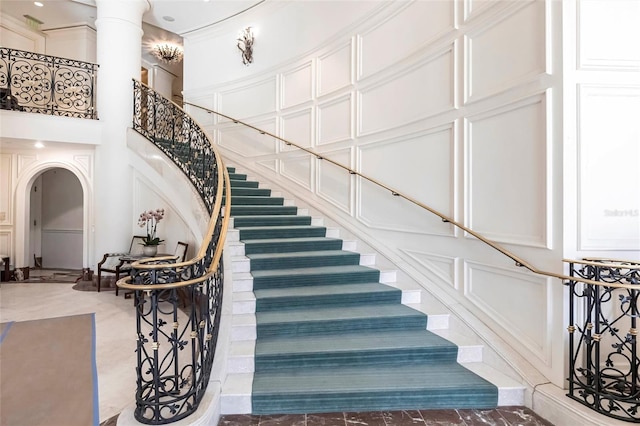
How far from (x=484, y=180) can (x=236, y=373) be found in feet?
8.85

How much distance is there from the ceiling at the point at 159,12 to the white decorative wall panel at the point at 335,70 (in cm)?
257

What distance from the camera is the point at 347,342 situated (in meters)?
3.04

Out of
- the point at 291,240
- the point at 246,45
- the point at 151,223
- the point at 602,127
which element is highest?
the point at 246,45

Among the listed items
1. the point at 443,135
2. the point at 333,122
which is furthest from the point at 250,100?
the point at 443,135

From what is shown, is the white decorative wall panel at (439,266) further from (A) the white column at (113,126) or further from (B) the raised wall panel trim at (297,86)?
(A) the white column at (113,126)

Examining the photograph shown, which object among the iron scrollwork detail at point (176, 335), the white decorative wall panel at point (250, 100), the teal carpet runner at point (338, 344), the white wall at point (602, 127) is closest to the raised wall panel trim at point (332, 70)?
the white decorative wall panel at point (250, 100)

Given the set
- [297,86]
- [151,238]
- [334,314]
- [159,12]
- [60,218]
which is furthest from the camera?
[60,218]

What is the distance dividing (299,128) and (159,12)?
14.1ft

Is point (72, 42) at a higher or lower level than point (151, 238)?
higher

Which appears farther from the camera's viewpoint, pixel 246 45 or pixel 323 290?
pixel 246 45

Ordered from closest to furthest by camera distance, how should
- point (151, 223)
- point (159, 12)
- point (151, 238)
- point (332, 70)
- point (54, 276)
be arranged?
1. point (332, 70)
2. point (151, 238)
3. point (151, 223)
4. point (159, 12)
5. point (54, 276)

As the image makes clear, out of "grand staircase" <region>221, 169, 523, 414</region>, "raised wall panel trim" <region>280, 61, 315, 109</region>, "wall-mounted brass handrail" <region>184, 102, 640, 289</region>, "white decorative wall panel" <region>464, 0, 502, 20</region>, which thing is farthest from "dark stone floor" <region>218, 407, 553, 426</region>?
"raised wall panel trim" <region>280, 61, 315, 109</region>

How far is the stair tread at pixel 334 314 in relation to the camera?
3205mm

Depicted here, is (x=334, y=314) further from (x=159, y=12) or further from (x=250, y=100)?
(x=159, y=12)
